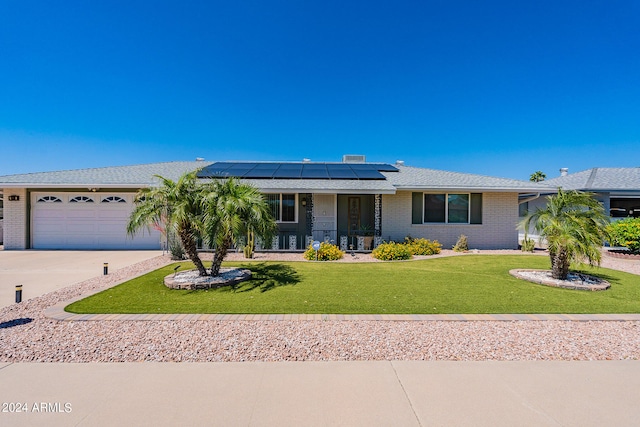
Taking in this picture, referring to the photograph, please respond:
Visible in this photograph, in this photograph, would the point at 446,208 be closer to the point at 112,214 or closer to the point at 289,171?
the point at 289,171

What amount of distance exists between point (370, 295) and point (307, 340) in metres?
2.66

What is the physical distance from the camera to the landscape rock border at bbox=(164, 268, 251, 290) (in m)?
7.12

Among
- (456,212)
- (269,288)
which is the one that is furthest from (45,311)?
(456,212)

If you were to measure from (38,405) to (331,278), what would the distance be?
6128 millimetres

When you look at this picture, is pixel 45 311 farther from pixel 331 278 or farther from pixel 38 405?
pixel 331 278

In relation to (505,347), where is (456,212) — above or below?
above

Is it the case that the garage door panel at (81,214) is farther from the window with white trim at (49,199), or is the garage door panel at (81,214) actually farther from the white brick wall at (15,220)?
the white brick wall at (15,220)


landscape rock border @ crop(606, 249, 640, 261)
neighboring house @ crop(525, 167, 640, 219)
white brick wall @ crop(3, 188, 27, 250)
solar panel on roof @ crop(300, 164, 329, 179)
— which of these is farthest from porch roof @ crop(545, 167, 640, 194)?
white brick wall @ crop(3, 188, 27, 250)

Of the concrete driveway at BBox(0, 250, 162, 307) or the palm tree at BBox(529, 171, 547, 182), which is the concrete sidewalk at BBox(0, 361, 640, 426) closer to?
the concrete driveway at BBox(0, 250, 162, 307)

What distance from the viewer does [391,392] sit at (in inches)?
126

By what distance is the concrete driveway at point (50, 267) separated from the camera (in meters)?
7.29

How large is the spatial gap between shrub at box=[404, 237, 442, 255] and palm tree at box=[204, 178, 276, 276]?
23.4 feet

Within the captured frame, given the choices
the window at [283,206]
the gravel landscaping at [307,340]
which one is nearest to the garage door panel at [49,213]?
the window at [283,206]

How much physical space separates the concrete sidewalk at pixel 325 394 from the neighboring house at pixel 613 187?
58.1 feet
